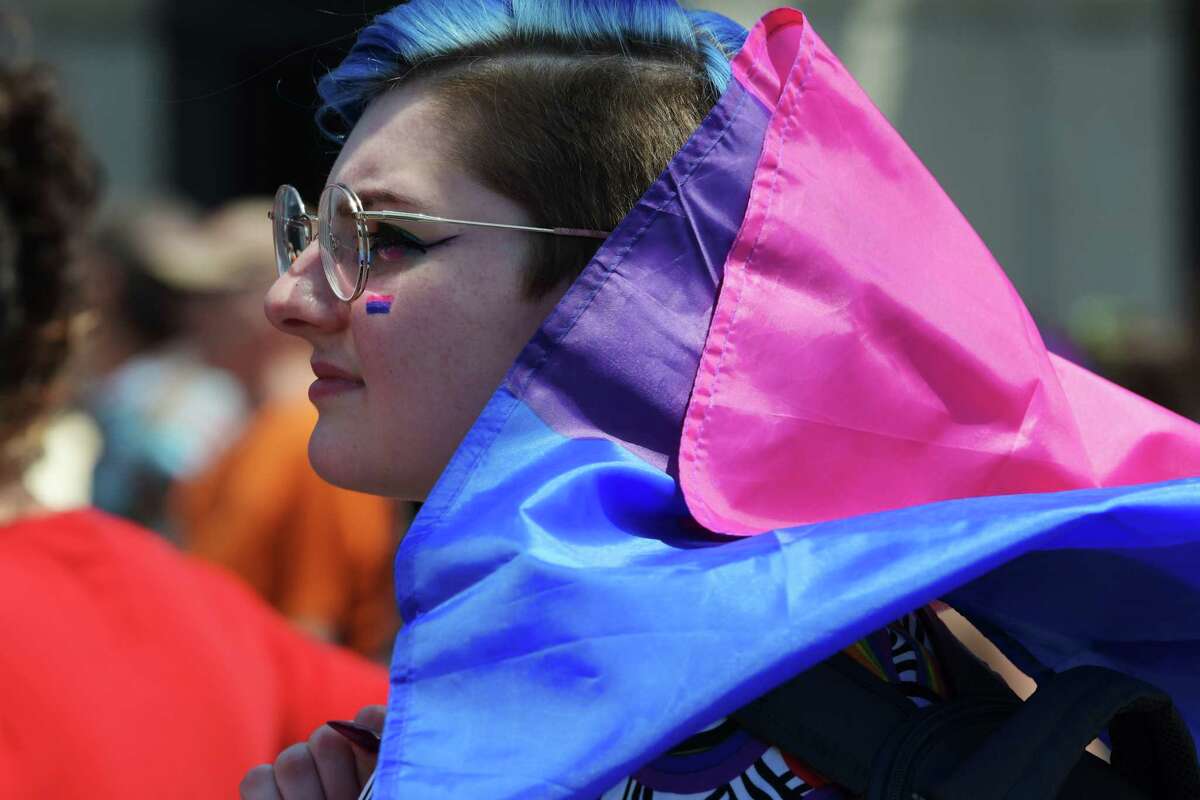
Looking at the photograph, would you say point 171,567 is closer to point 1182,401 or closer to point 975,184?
point 1182,401

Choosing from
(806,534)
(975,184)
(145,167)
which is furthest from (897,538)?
(145,167)

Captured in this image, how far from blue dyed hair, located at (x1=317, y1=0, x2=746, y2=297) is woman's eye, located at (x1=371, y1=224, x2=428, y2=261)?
82 millimetres

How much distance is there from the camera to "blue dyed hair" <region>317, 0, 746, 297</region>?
1341 millimetres

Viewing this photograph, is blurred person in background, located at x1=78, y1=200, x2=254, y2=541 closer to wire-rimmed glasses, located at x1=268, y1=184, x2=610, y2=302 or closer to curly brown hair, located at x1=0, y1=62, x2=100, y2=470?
curly brown hair, located at x1=0, y1=62, x2=100, y2=470

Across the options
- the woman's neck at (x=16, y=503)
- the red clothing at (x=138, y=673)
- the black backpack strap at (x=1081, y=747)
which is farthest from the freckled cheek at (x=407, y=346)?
the woman's neck at (x=16, y=503)

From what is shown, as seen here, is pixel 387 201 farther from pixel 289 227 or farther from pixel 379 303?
pixel 289 227

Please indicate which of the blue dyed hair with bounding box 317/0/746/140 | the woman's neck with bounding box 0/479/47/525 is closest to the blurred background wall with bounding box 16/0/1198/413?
the woman's neck with bounding box 0/479/47/525

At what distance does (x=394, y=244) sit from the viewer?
1346mm

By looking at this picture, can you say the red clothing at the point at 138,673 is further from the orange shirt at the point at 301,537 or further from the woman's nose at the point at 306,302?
the orange shirt at the point at 301,537

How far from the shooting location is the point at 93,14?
8.09 metres

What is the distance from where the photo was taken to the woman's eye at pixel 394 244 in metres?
1.34

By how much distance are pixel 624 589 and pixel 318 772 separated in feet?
1.39

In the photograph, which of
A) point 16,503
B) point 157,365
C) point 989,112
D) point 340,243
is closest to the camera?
point 340,243

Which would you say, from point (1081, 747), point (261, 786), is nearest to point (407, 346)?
point (261, 786)
